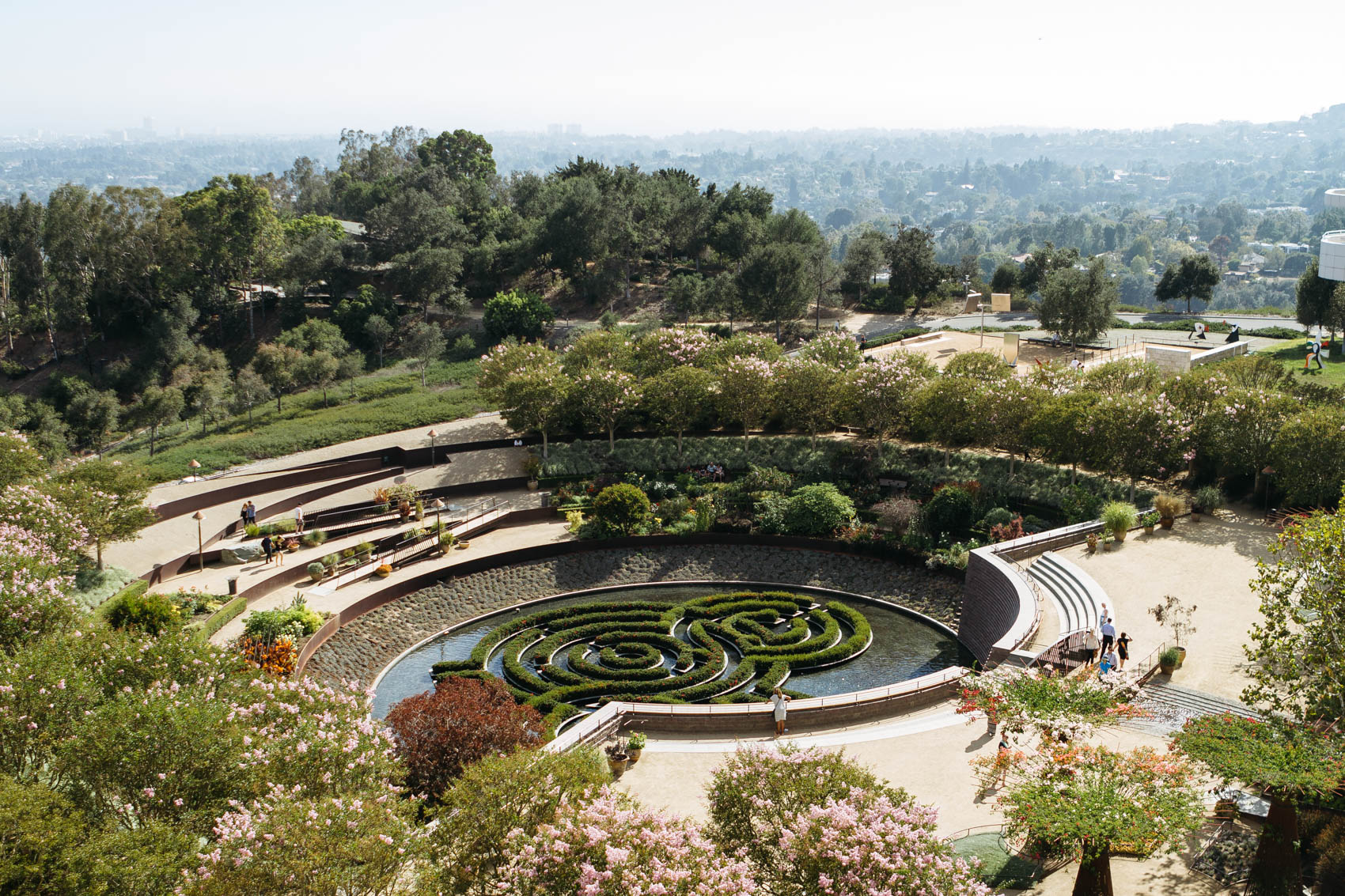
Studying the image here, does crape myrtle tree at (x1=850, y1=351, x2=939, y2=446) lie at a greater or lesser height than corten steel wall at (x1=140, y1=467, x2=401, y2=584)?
greater

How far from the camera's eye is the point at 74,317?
242 ft

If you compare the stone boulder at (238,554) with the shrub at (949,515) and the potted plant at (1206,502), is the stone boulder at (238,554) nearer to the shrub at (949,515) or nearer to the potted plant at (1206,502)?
the shrub at (949,515)

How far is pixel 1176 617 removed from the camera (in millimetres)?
28812

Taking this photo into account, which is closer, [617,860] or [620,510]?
[617,860]

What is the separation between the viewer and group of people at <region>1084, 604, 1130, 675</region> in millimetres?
26453

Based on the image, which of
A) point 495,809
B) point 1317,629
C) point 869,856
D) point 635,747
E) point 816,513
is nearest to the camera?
point 869,856

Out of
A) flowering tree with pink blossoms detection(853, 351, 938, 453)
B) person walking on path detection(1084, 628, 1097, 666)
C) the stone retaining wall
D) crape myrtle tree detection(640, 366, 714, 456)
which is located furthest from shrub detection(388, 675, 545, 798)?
flowering tree with pink blossoms detection(853, 351, 938, 453)

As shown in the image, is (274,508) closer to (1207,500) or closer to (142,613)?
(142,613)

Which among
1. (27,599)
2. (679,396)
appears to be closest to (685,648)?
(679,396)

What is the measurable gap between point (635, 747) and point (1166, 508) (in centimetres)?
2234

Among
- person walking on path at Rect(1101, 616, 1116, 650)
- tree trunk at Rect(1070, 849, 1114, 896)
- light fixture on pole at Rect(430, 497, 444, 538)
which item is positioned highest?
tree trunk at Rect(1070, 849, 1114, 896)

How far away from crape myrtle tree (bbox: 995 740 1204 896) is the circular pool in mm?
11612

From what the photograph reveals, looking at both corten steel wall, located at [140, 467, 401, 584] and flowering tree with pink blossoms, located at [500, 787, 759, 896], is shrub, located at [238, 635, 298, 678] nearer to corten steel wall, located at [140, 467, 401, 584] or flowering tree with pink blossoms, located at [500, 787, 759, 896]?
corten steel wall, located at [140, 467, 401, 584]

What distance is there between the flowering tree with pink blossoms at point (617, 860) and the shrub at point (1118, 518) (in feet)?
80.4
